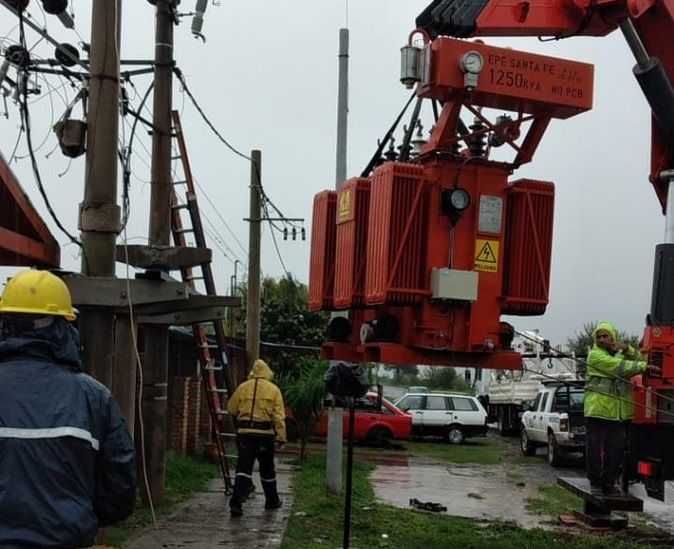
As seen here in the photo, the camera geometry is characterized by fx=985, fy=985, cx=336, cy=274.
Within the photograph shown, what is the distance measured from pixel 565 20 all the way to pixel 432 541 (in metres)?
5.47

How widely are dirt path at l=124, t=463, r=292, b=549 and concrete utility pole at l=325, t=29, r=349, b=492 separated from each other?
2.60ft

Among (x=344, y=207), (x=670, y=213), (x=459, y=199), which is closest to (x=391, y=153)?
(x=344, y=207)

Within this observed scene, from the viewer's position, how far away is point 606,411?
10.3m

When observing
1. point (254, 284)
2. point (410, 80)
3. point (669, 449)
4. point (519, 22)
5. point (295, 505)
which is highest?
point (519, 22)

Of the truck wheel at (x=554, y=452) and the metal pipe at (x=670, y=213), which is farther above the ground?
the metal pipe at (x=670, y=213)

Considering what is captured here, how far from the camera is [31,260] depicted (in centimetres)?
731

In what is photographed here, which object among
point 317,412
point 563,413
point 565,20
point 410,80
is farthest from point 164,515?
point 563,413

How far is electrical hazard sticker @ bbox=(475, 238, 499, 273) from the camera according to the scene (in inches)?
320

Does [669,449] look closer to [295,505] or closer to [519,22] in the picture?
[519,22]

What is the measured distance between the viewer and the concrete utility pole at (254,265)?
20469 millimetres

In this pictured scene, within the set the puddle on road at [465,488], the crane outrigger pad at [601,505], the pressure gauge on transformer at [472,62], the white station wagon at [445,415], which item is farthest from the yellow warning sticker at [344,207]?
the white station wagon at [445,415]

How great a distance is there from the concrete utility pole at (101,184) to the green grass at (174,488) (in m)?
3.02

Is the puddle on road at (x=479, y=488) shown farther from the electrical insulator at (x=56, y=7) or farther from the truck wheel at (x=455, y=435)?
the electrical insulator at (x=56, y=7)

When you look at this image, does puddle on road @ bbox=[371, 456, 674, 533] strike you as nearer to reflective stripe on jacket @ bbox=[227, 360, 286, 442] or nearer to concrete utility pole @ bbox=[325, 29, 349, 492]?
concrete utility pole @ bbox=[325, 29, 349, 492]
